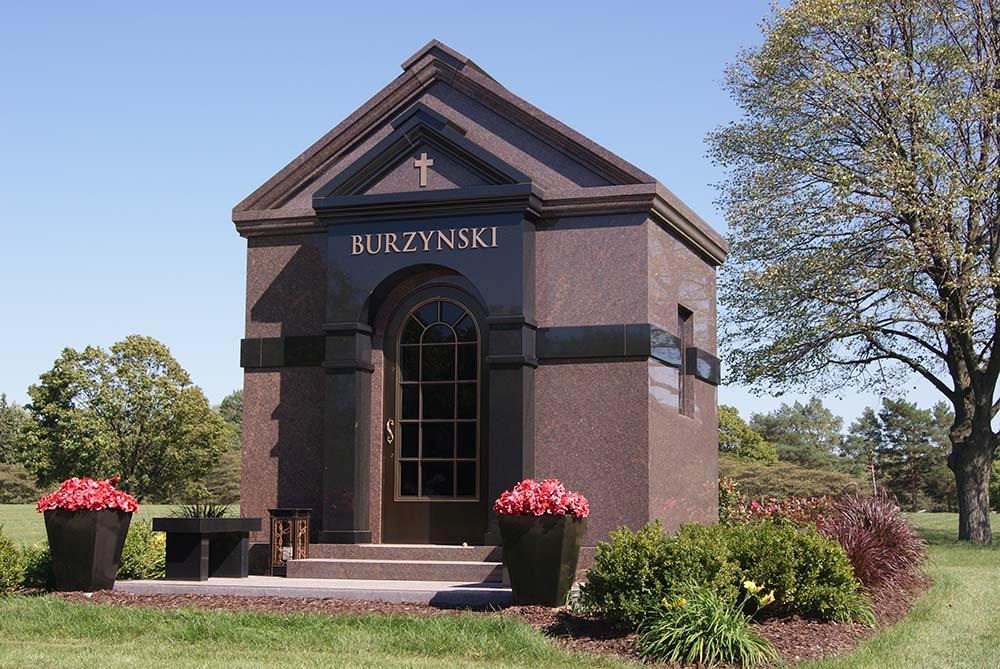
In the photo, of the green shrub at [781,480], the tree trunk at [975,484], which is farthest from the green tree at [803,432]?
the tree trunk at [975,484]

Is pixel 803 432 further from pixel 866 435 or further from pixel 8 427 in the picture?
pixel 8 427

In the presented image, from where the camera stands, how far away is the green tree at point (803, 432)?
216 ft

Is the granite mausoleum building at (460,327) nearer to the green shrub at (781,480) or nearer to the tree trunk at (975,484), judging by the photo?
the tree trunk at (975,484)

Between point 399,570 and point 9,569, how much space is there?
428 cm

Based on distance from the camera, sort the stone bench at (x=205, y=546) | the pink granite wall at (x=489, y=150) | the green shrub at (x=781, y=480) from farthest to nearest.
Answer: the green shrub at (x=781, y=480) < the pink granite wall at (x=489, y=150) < the stone bench at (x=205, y=546)

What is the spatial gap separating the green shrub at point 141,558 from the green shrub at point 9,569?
3.55 feet

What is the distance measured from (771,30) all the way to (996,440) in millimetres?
10664

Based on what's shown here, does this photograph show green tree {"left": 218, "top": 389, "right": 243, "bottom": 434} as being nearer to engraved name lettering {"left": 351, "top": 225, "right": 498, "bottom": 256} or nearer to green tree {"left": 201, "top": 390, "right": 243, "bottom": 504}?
green tree {"left": 201, "top": 390, "right": 243, "bottom": 504}

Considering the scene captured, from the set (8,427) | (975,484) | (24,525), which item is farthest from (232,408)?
(975,484)

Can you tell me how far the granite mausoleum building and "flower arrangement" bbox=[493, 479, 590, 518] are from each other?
8.16 ft

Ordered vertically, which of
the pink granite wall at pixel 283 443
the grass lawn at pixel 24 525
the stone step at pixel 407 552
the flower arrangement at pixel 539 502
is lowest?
the grass lawn at pixel 24 525

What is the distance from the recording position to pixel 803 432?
73812 millimetres

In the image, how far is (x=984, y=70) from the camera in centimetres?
2469

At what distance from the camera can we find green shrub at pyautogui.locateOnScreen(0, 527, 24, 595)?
12.7m
